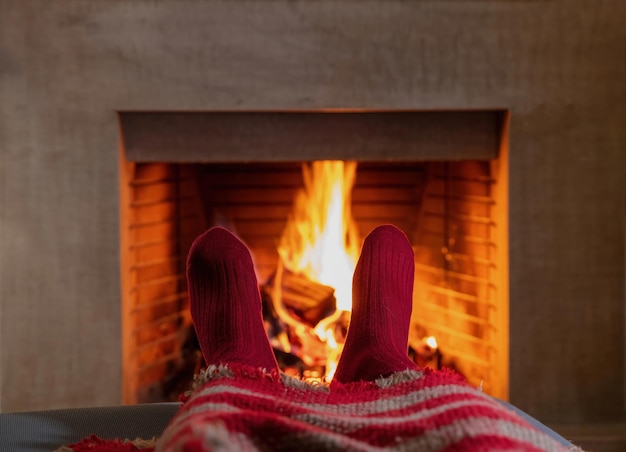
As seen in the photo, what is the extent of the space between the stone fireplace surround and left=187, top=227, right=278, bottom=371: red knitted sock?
0.45 meters

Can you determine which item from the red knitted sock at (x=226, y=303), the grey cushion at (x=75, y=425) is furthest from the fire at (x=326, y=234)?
the grey cushion at (x=75, y=425)

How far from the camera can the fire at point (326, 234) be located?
6.45ft

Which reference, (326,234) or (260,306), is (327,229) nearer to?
(326,234)

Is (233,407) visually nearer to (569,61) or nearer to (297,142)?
(297,142)

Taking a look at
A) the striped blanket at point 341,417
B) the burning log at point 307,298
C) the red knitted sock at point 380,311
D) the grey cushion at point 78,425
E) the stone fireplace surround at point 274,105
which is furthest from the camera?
the burning log at point 307,298

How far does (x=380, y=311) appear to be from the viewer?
120cm

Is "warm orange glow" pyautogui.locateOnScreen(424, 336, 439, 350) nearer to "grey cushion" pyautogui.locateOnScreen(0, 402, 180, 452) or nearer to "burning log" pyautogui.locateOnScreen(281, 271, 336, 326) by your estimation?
"burning log" pyautogui.locateOnScreen(281, 271, 336, 326)

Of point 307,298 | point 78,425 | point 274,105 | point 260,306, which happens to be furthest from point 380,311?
point 307,298

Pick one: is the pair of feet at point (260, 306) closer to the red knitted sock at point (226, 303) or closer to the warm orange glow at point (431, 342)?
the red knitted sock at point (226, 303)

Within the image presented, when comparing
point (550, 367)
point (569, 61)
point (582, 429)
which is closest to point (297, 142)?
point (569, 61)

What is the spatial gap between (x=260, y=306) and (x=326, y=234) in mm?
810

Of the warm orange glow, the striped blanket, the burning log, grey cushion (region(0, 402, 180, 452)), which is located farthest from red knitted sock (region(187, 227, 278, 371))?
the warm orange glow

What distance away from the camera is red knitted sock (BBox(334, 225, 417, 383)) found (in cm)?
104

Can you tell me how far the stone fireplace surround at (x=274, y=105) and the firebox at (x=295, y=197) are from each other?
0.17 feet
